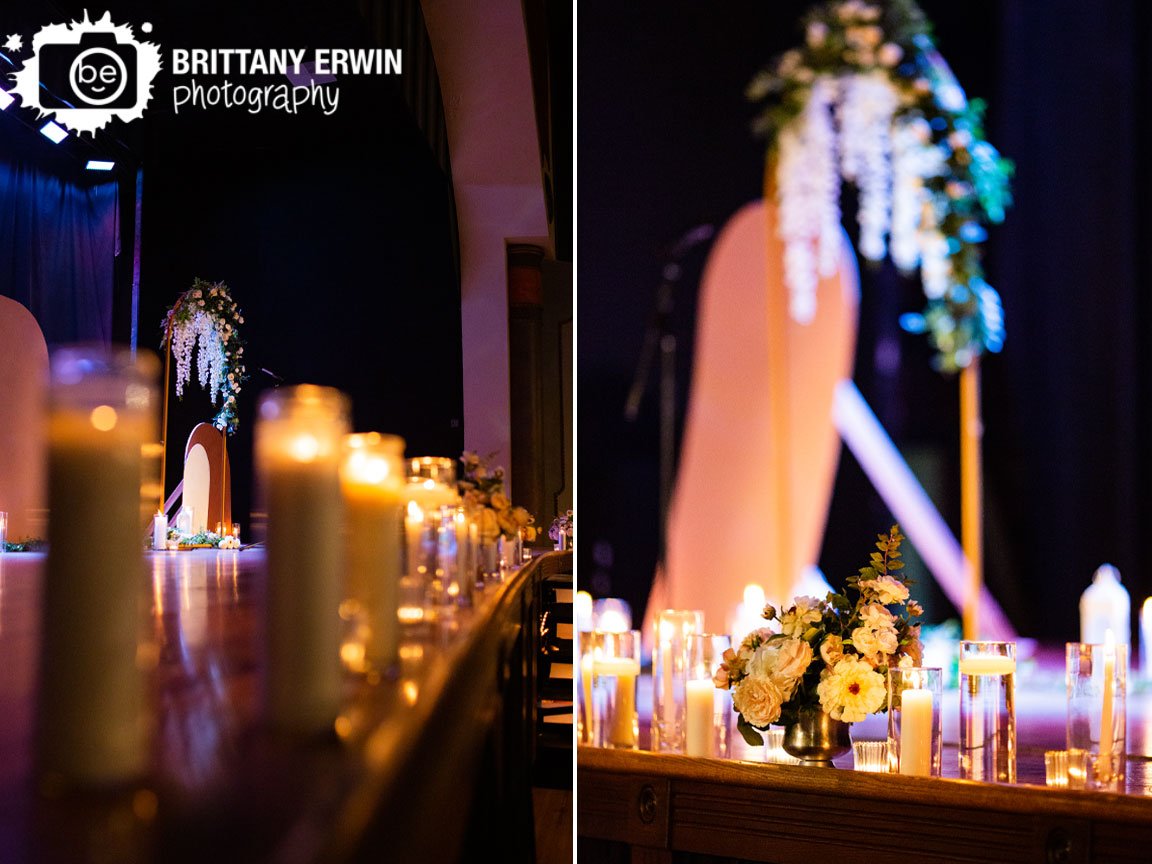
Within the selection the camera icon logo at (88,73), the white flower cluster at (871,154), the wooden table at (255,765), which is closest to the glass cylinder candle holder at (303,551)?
the wooden table at (255,765)

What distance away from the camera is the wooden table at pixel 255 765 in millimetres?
275

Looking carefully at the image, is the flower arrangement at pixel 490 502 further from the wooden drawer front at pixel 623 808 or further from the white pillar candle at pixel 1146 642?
the white pillar candle at pixel 1146 642

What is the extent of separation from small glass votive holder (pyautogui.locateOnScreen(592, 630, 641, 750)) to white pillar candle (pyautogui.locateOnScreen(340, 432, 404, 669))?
1.54 metres

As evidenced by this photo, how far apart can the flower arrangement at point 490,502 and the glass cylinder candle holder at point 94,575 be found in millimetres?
1081

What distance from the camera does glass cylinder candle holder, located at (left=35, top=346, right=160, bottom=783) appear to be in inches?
13.7

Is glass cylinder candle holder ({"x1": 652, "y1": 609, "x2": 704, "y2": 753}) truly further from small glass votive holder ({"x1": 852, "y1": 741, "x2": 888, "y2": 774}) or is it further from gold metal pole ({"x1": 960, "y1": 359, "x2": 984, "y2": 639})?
gold metal pole ({"x1": 960, "y1": 359, "x2": 984, "y2": 639})

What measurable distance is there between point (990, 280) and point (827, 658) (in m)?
2.25

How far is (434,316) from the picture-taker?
68.6 inches

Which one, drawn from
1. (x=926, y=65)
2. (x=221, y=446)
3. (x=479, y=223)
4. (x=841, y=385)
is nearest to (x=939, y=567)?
(x=841, y=385)

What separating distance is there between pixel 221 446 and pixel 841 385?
2.70m

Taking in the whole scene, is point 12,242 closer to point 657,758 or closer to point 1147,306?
point 657,758

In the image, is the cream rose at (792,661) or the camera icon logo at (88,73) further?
the cream rose at (792,661)

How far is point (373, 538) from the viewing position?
0.69m

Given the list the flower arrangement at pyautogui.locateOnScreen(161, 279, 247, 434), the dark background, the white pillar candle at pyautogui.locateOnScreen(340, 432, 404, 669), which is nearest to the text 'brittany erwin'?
the flower arrangement at pyautogui.locateOnScreen(161, 279, 247, 434)
